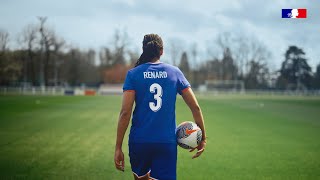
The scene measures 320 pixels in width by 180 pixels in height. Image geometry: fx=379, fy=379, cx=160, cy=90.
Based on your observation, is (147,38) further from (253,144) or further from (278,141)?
(278,141)

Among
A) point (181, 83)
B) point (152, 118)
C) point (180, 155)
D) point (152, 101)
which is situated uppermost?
point (181, 83)

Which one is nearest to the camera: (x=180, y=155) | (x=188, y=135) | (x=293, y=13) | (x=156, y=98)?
(x=156, y=98)

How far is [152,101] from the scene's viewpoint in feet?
12.3

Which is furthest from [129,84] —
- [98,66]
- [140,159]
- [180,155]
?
[98,66]

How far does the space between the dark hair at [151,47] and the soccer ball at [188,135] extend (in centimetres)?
92

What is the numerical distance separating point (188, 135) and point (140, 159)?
0.70m

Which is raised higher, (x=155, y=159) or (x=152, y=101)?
(x=152, y=101)

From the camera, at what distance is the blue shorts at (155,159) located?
3.79 meters

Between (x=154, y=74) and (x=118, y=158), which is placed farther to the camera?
(x=118, y=158)

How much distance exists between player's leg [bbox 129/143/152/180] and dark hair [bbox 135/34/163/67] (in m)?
0.89

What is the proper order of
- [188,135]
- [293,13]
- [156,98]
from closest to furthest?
[156,98], [188,135], [293,13]

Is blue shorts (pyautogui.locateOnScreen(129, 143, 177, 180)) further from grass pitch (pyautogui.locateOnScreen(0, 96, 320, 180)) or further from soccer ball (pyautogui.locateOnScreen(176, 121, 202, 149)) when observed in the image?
grass pitch (pyautogui.locateOnScreen(0, 96, 320, 180))

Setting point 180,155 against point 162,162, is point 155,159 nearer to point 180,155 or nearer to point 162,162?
point 162,162

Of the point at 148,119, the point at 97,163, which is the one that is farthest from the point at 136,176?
the point at 97,163
